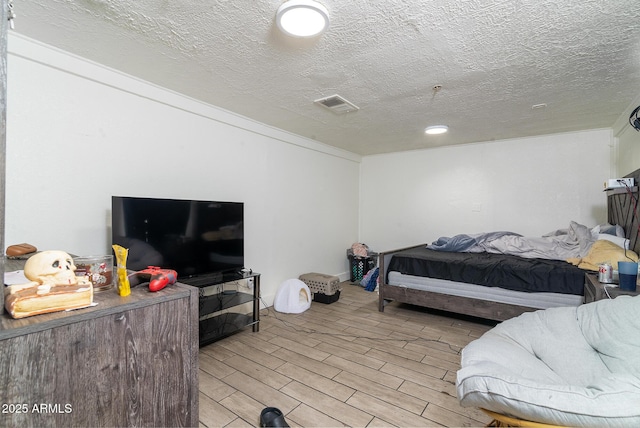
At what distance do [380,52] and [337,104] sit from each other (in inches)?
37.0

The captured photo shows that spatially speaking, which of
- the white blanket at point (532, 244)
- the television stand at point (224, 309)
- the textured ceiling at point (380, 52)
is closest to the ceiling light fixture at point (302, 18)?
the textured ceiling at point (380, 52)

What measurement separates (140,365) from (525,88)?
3.22 meters

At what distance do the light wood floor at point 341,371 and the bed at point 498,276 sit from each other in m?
0.28

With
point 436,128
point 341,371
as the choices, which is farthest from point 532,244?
point 341,371

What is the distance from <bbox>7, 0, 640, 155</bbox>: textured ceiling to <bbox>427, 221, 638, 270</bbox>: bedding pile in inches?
A: 51.0

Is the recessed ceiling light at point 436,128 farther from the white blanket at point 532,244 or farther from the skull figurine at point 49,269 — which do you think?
the skull figurine at point 49,269

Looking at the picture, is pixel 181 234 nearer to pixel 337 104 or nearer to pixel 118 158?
pixel 118 158

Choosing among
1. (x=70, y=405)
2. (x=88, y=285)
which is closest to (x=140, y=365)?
(x=70, y=405)

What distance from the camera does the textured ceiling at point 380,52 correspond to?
1576mm

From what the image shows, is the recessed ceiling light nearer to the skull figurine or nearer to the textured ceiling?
the textured ceiling

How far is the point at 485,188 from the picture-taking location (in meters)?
4.36

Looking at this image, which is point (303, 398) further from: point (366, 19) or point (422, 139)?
point (422, 139)

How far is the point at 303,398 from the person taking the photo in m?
1.87

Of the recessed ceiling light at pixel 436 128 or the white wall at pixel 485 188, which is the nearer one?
the recessed ceiling light at pixel 436 128
